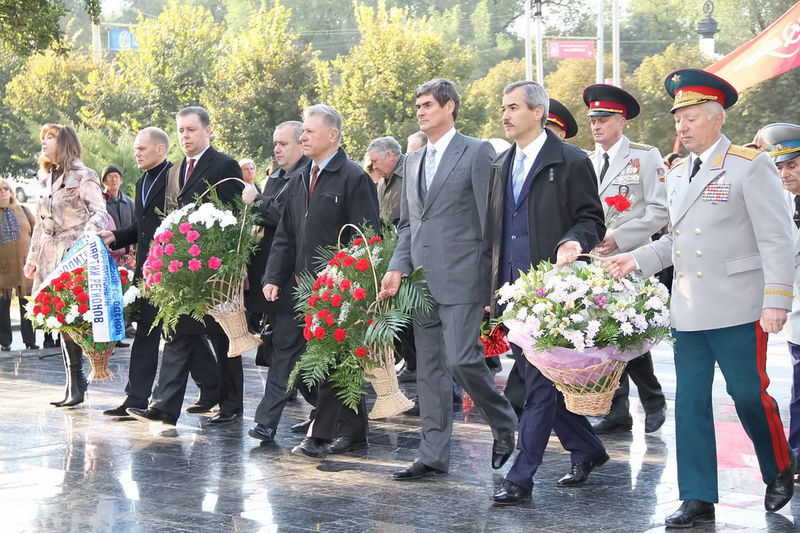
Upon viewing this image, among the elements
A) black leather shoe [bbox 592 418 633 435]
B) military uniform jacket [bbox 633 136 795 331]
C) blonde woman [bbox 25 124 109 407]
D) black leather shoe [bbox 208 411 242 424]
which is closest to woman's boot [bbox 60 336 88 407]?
blonde woman [bbox 25 124 109 407]

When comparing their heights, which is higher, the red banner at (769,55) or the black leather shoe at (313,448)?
the red banner at (769,55)

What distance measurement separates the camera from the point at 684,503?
18.9 ft

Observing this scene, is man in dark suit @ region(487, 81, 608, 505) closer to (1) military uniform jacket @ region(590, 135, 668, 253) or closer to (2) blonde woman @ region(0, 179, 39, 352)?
(1) military uniform jacket @ region(590, 135, 668, 253)

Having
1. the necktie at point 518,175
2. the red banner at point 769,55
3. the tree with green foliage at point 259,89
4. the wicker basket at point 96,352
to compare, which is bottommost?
the wicker basket at point 96,352

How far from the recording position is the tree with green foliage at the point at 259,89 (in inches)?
1378

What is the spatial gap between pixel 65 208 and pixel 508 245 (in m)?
4.76

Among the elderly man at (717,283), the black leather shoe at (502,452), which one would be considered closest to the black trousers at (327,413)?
the black leather shoe at (502,452)

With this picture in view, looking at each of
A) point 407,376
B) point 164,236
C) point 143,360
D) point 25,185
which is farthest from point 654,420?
point 25,185

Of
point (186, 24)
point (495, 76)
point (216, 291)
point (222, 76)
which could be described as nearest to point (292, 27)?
point (495, 76)

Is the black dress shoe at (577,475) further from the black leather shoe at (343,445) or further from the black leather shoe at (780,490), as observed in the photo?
the black leather shoe at (343,445)

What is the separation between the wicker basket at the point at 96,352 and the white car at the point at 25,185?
128ft

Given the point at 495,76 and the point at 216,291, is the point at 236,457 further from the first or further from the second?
the point at 495,76

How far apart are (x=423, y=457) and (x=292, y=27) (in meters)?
79.0

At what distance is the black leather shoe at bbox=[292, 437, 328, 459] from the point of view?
25.0ft
